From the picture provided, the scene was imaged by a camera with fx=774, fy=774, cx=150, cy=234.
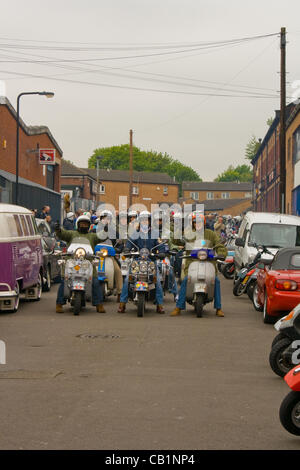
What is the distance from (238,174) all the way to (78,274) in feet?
568

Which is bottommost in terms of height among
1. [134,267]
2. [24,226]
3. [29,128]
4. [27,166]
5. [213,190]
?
[134,267]

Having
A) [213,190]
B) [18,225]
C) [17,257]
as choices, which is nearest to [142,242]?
[17,257]

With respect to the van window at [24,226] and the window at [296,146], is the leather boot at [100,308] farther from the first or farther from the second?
the window at [296,146]

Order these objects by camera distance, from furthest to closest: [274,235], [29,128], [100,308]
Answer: [29,128] < [274,235] < [100,308]

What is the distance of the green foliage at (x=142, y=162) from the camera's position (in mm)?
144625

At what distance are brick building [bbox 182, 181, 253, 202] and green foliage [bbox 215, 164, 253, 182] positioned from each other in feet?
58.1

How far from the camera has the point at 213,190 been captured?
16425 centimetres

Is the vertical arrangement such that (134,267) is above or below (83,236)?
below

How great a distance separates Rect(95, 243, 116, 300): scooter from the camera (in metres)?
15.8

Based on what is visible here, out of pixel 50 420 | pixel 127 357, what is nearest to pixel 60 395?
pixel 50 420

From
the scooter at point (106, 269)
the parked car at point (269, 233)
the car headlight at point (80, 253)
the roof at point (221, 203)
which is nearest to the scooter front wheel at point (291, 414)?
the car headlight at point (80, 253)

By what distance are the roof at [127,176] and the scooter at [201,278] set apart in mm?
115370

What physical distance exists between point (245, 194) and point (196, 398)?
15727 centimetres

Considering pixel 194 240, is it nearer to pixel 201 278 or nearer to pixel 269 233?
pixel 201 278
